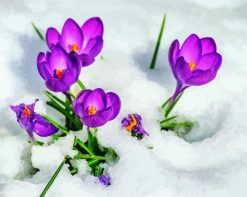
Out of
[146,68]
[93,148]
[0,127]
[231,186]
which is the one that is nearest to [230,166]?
[231,186]

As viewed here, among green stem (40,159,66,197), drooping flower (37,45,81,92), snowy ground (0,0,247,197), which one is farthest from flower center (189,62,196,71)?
green stem (40,159,66,197)

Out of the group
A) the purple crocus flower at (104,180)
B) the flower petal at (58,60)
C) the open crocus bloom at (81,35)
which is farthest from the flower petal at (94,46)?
the purple crocus flower at (104,180)

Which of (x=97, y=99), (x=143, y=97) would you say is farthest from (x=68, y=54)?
(x=143, y=97)

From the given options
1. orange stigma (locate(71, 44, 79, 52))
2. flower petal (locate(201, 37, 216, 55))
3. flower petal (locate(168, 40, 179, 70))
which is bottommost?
orange stigma (locate(71, 44, 79, 52))

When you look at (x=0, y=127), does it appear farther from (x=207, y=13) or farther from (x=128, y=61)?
(x=207, y=13)

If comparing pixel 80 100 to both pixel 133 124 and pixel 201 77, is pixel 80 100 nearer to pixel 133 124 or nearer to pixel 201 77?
pixel 133 124

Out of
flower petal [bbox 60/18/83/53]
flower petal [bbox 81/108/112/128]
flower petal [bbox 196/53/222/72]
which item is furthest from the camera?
flower petal [bbox 60/18/83/53]

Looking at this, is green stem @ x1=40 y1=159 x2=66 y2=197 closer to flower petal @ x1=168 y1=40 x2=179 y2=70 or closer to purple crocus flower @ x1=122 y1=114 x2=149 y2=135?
purple crocus flower @ x1=122 y1=114 x2=149 y2=135

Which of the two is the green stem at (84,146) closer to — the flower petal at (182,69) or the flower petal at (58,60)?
the flower petal at (58,60)
